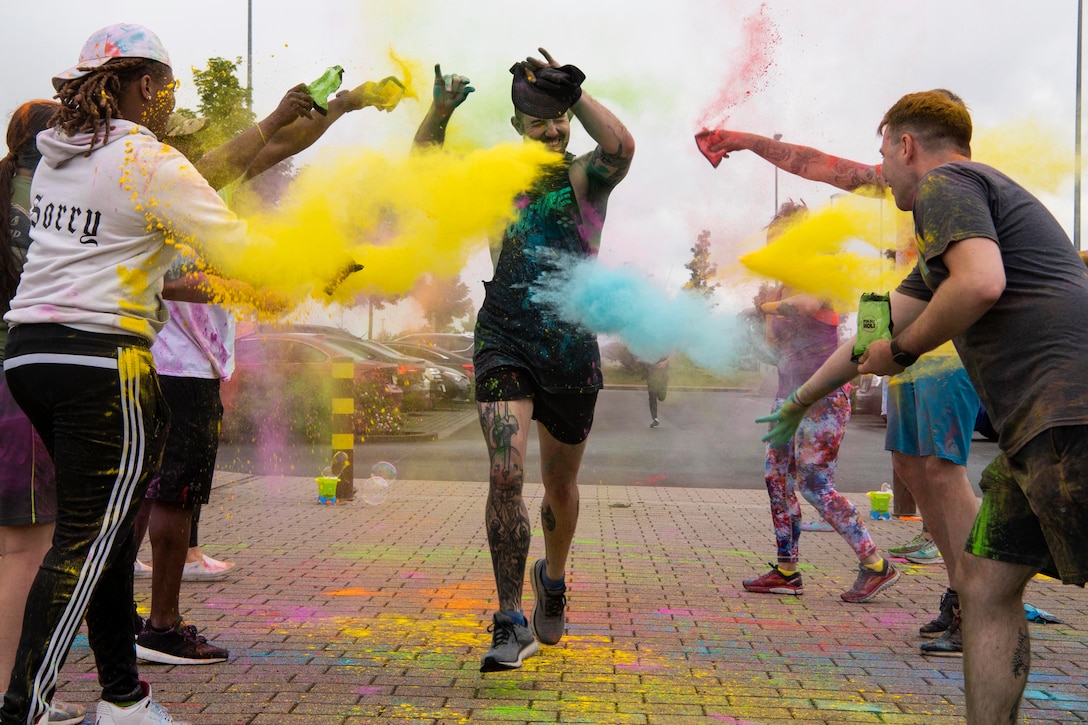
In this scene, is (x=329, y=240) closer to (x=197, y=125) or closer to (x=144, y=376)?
(x=144, y=376)

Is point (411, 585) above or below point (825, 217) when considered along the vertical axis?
below

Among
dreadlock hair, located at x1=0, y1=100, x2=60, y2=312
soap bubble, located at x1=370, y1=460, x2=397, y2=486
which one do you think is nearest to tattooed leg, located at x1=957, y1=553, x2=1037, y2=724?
dreadlock hair, located at x1=0, y1=100, x2=60, y2=312

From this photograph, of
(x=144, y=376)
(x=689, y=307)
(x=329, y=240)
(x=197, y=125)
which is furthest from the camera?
(x=689, y=307)

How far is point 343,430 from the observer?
862cm

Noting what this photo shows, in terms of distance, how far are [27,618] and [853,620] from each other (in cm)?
365

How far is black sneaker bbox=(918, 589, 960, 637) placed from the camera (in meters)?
4.26

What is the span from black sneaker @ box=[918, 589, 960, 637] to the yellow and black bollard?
542cm

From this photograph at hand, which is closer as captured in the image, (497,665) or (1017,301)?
(1017,301)

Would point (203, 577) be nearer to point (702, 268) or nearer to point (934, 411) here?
point (702, 268)

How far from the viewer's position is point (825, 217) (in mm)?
4430

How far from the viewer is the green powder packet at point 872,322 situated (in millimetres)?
3039

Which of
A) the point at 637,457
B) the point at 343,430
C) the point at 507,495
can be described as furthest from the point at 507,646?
the point at 637,457

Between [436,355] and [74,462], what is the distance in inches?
633

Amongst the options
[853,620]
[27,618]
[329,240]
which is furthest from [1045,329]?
[27,618]
